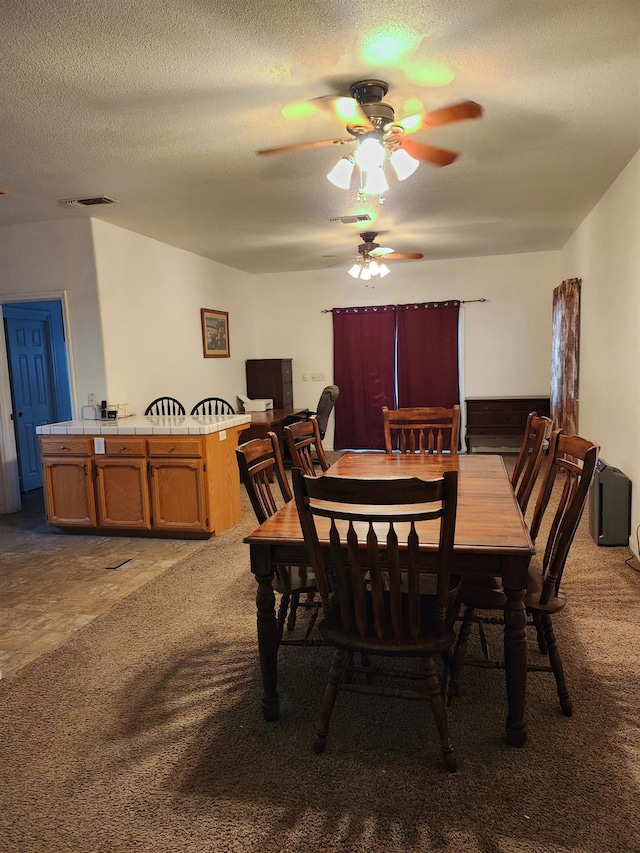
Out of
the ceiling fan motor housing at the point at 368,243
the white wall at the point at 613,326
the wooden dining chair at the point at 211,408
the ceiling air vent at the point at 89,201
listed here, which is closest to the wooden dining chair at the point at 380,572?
the white wall at the point at 613,326

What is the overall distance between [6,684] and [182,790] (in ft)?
3.56

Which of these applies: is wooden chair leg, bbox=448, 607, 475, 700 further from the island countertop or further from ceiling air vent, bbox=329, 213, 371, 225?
ceiling air vent, bbox=329, 213, 371, 225

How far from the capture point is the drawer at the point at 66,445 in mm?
4219

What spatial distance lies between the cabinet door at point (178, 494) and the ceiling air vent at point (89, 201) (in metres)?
1.91

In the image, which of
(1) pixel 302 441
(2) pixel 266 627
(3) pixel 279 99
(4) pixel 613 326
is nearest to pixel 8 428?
(1) pixel 302 441

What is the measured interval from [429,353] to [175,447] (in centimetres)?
425

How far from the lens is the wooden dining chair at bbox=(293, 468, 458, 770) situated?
1584 mm

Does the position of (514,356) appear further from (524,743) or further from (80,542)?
(524,743)

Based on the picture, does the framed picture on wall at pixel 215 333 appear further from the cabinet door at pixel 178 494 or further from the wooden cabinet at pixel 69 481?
the cabinet door at pixel 178 494

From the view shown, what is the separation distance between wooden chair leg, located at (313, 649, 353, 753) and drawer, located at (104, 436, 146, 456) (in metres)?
2.69

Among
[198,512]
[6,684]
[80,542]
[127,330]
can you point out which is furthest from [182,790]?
[127,330]

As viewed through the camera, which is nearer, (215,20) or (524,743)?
(524,743)

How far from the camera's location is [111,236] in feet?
15.8

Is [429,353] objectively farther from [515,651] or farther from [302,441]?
[515,651]
